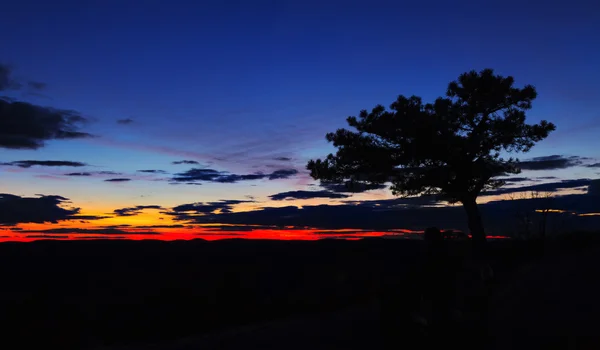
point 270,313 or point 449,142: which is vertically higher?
point 449,142

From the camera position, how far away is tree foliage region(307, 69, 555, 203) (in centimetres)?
2383

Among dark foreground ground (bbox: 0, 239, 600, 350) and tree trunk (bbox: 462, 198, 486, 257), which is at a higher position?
tree trunk (bbox: 462, 198, 486, 257)

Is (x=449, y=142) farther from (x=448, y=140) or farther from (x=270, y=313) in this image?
(x=270, y=313)

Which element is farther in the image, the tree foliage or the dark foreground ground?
the tree foliage

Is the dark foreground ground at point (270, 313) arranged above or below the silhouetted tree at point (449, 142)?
below

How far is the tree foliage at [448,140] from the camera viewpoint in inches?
938

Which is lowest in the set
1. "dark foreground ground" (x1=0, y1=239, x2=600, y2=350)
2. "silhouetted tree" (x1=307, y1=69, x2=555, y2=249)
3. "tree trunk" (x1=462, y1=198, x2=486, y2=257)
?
"dark foreground ground" (x1=0, y1=239, x2=600, y2=350)

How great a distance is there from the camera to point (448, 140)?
918 inches

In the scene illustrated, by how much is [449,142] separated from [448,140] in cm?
12

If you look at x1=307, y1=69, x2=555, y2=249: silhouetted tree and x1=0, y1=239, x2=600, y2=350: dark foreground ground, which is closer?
x1=0, y1=239, x2=600, y2=350: dark foreground ground

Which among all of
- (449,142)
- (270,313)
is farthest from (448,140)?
(270,313)

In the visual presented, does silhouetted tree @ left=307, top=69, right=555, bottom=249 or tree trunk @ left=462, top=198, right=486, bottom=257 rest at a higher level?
silhouetted tree @ left=307, top=69, right=555, bottom=249

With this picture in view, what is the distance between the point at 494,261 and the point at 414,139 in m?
7.34

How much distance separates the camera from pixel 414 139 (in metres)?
23.9
